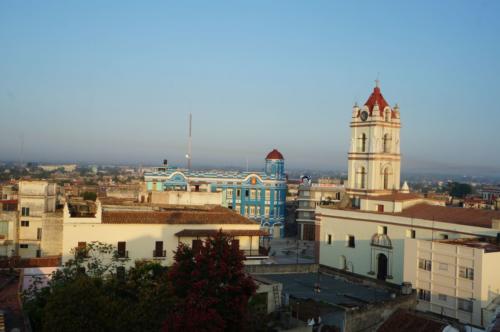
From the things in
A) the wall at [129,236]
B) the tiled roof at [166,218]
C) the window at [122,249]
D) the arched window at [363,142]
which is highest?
the arched window at [363,142]

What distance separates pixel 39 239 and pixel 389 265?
69.5 ft

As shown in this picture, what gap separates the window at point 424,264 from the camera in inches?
957

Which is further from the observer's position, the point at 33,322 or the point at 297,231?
the point at 297,231

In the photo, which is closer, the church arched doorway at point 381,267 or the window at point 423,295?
the window at point 423,295

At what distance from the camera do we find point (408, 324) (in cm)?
1909

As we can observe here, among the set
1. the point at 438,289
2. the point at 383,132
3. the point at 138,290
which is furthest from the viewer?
the point at 383,132

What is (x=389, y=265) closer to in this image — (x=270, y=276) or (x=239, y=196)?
(x=270, y=276)

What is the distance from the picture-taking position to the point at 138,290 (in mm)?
18172

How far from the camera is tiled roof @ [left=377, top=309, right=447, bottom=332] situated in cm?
1825

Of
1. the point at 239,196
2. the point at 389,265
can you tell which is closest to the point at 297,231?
the point at 239,196

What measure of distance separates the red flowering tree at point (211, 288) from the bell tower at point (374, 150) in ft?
83.5

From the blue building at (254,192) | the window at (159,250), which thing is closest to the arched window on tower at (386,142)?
the window at (159,250)

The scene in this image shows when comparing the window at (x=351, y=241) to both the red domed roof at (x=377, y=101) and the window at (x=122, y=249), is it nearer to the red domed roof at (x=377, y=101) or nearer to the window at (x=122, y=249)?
the red domed roof at (x=377, y=101)

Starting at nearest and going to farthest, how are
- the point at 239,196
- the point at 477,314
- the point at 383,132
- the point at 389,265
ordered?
1. the point at 477,314
2. the point at 389,265
3. the point at 383,132
4. the point at 239,196
